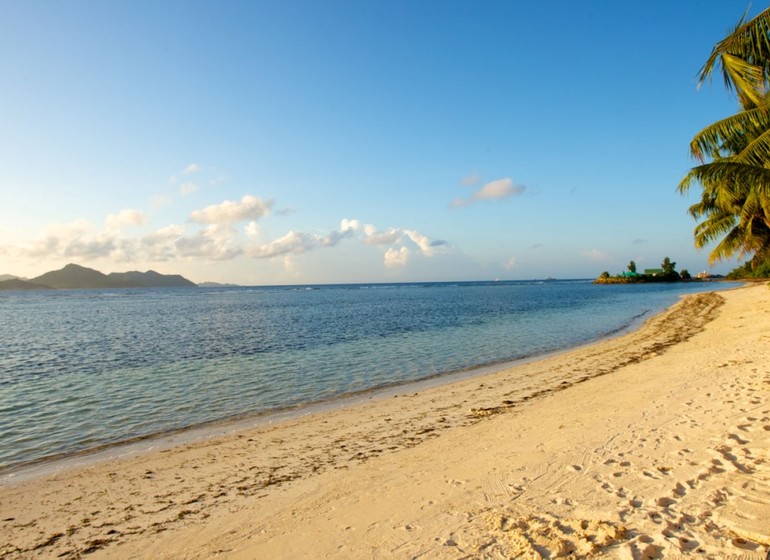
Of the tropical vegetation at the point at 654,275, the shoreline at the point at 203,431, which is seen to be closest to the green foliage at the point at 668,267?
the tropical vegetation at the point at 654,275

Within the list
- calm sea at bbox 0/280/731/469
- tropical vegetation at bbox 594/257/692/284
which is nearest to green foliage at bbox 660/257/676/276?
tropical vegetation at bbox 594/257/692/284

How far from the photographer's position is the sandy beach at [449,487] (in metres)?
4.83

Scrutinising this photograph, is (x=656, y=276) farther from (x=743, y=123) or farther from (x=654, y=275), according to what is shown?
(x=743, y=123)

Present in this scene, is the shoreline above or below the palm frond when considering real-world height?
below

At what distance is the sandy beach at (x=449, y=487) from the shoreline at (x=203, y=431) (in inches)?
19.4

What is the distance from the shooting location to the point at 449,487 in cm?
635

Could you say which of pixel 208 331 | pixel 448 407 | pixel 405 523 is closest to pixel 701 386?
pixel 448 407

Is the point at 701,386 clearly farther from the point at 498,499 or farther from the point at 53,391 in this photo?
the point at 53,391

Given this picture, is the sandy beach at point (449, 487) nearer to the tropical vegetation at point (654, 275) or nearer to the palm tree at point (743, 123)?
the palm tree at point (743, 123)

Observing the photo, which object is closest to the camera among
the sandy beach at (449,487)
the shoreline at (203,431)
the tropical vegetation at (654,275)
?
the sandy beach at (449,487)

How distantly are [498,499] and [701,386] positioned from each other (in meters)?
8.37

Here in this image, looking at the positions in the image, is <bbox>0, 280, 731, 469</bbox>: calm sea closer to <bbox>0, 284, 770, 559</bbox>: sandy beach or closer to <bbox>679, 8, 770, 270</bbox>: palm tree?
<bbox>0, 284, 770, 559</bbox>: sandy beach

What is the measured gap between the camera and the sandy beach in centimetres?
483

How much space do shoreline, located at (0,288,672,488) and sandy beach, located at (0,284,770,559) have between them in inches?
19.4
